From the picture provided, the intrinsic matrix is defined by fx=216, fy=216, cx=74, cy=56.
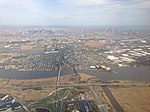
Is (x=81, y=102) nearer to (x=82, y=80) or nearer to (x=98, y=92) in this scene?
(x=98, y=92)

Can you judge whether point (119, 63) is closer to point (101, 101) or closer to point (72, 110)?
point (101, 101)

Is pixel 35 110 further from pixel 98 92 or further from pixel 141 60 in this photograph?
pixel 141 60

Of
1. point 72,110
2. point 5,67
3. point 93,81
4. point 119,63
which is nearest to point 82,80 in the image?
point 93,81

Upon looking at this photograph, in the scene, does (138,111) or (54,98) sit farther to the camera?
(54,98)

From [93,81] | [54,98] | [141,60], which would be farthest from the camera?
[141,60]

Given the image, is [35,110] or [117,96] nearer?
[35,110]

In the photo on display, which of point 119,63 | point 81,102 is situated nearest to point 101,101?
point 81,102

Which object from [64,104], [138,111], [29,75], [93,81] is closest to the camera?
[138,111]

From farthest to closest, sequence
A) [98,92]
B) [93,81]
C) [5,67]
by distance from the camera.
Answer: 1. [5,67]
2. [93,81]
3. [98,92]

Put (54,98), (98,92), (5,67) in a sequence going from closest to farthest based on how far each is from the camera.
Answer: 1. (54,98)
2. (98,92)
3. (5,67)
